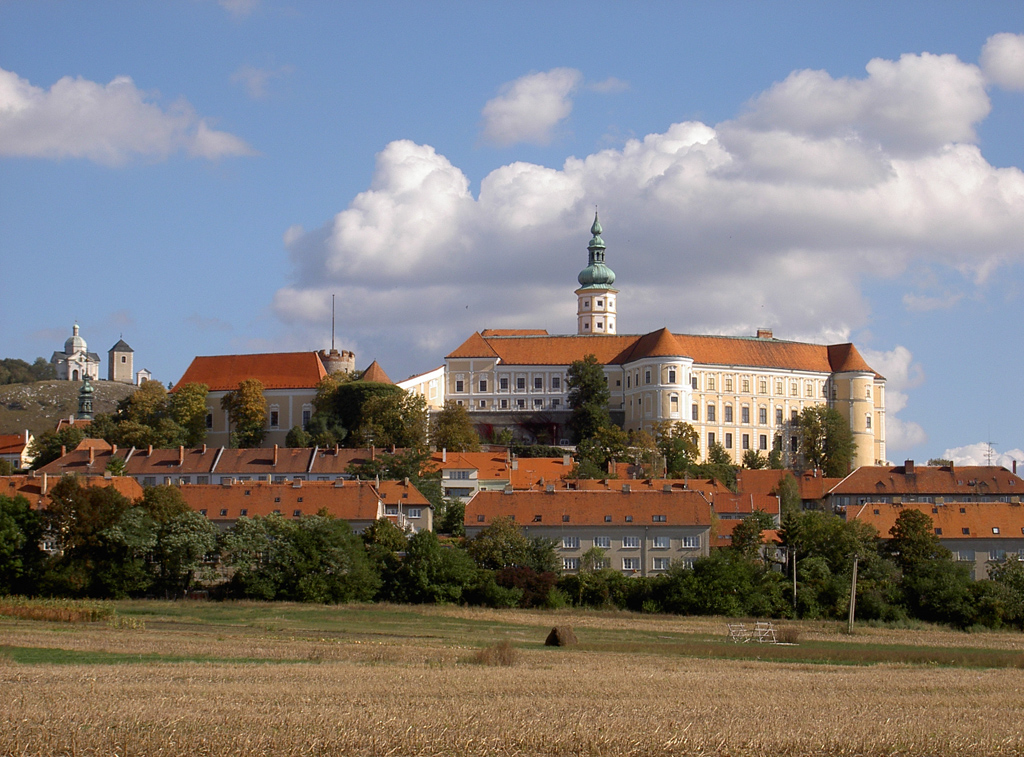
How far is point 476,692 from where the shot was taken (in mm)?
25828

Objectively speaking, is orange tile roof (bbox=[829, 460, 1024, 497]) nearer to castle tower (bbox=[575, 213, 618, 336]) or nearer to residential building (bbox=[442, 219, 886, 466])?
residential building (bbox=[442, 219, 886, 466])

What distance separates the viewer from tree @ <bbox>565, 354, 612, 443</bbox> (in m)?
110

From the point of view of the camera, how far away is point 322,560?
186 ft

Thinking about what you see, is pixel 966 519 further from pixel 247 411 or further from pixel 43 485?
pixel 247 411

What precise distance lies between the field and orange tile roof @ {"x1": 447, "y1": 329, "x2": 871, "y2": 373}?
73.0 metres

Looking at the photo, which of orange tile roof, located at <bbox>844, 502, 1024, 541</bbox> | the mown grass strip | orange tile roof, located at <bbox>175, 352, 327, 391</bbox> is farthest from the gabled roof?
the mown grass strip

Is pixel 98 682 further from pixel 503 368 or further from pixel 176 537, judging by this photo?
pixel 503 368

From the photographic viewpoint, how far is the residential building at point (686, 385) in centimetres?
11419

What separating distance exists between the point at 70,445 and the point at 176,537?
4462 centimetres

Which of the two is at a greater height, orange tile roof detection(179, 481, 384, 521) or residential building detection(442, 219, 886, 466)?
residential building detection(442, 219, 886, 466)

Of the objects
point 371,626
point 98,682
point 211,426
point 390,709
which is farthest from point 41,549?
point 211,426

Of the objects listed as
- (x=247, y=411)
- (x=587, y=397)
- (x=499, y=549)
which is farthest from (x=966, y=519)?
(x=247, y=411)

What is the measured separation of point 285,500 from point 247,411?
41.6 m

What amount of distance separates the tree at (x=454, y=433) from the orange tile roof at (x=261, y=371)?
16285mm
